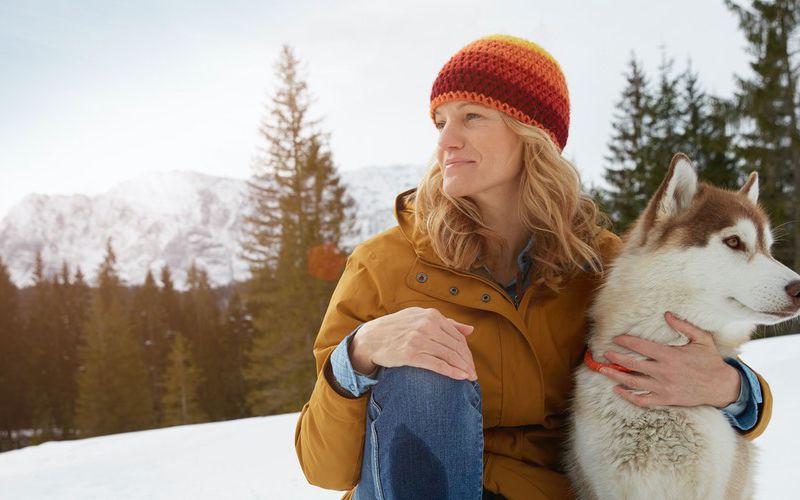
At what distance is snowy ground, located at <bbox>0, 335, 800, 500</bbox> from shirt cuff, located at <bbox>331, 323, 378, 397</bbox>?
2.65m

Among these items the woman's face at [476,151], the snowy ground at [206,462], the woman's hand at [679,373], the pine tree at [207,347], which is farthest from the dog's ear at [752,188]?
the pine tree at [207,347]

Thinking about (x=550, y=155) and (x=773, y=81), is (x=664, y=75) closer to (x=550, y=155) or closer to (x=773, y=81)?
(x=773, y=81)

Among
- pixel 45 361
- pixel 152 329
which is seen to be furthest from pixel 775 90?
pixel 45 361

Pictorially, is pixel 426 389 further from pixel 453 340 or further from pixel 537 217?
pixel 537 217

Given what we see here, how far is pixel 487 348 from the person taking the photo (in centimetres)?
204

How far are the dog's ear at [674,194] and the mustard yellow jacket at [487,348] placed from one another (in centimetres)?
50

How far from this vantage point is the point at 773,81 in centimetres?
1579

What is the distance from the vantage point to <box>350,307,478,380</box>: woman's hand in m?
1.68

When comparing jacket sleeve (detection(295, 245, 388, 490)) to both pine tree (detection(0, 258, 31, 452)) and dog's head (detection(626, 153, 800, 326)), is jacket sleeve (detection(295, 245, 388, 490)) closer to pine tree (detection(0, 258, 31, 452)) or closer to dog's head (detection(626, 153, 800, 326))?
dog's head (detection(626, 153, 800, 326))

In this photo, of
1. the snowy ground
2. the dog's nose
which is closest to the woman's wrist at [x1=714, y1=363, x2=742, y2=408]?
the dog's nose

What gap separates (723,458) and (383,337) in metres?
1.17

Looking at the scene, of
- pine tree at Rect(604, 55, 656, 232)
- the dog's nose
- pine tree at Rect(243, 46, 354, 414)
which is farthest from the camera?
pine tree at Rect(604, 55, 656, 232)

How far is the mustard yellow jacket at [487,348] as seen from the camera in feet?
6.59

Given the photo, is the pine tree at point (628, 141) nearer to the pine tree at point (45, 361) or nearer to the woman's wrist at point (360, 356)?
the woman's wrist at point (360, 356)
